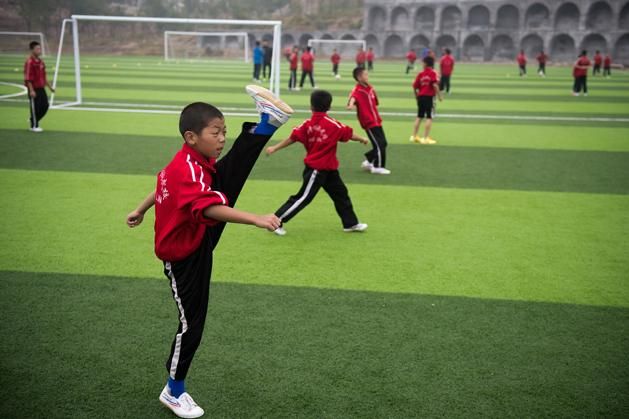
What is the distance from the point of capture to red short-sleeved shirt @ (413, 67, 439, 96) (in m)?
13.5

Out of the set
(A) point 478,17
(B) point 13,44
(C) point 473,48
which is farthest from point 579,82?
(B) point 13,44

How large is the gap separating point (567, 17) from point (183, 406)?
2934 inches

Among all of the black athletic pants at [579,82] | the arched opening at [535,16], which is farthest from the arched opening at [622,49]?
the black athletic pants at [579,82]

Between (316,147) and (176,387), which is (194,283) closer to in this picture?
(176,387)

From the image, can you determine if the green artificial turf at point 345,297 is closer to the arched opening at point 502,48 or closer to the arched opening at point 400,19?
the arched opening at point 502,48

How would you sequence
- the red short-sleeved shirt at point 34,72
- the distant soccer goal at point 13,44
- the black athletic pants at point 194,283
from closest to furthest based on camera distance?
the black athletic pants at point 194,283 → the red short-sleeved shirt at point 34,72 → the distant soccer goal at point 13,44

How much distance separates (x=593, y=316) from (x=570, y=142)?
393 inches

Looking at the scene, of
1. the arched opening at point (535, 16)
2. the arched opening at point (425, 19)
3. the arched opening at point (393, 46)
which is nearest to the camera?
the arched opening at point (535, 16)

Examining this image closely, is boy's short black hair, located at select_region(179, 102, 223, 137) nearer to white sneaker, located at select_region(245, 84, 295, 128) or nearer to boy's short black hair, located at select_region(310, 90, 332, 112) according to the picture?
white sneaker, located at select_region(245, 84, 295, 128)

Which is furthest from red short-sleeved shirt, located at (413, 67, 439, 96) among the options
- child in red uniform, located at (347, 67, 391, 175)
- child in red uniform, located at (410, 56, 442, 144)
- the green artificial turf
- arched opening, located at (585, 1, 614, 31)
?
arched opening, located at (585, 1, 614, 31)

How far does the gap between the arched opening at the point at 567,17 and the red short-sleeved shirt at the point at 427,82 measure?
6239 cm

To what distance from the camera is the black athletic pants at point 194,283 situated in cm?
357

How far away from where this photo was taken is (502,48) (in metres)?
71.9

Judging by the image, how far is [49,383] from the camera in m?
3.98
